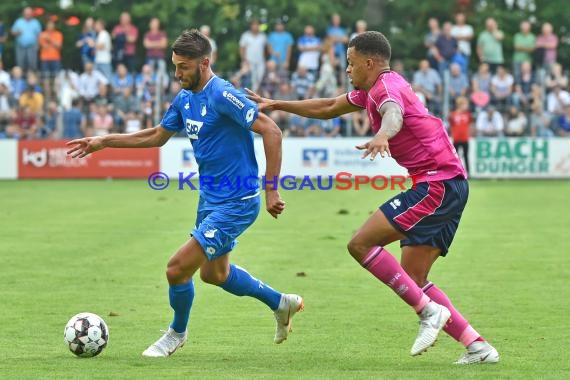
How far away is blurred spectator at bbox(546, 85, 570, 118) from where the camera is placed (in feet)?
101

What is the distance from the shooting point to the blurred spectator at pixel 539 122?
3078cm

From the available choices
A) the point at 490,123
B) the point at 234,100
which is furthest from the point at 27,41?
the point at 234,100

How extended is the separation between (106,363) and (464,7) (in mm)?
31657

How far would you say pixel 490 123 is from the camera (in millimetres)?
30875

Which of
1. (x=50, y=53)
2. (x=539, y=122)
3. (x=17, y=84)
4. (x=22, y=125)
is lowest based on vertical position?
(x=22, y=125)

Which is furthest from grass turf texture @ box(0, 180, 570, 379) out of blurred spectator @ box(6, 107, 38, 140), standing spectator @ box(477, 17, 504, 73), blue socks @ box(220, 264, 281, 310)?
standing spectator @ box(477, 17, 504, 73)

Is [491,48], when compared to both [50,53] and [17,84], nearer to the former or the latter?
[50,53]

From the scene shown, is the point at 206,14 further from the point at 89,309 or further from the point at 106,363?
the point at 106,363

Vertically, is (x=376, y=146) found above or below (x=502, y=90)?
above

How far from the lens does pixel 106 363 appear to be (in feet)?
26.0

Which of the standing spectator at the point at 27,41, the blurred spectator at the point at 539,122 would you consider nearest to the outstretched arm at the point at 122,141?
the blurred spectator at the point at 539,122

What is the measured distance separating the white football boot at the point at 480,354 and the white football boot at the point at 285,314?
137 cm

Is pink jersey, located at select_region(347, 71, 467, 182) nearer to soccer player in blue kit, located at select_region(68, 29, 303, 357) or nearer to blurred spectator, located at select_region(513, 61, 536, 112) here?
soccer player in blue kit, located at select_region(68, 29, 303, 357)

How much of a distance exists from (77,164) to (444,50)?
9.62 meters
